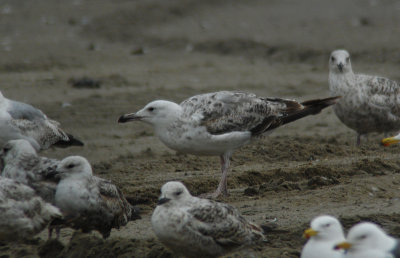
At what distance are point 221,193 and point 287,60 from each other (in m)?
7.89

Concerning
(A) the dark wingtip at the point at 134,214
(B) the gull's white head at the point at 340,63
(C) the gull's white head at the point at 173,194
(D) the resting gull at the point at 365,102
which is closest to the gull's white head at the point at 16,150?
(A) the dark wingtip at the point at 134,214

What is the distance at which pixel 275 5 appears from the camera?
18.4 metres

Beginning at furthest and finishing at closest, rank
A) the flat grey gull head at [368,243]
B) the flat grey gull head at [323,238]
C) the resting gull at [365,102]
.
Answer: the resting gull at [365,102], the flat grey gull head at [323,238], the flat grey gull head at [368,243]

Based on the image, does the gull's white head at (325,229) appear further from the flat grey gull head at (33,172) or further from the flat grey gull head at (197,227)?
the flat grey gull head at (33,172)

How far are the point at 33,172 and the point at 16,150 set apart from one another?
365 millimetres

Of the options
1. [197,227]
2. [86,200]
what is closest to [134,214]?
[86,200]

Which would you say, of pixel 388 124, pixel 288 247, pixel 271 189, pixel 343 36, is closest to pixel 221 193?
pixel 271 189

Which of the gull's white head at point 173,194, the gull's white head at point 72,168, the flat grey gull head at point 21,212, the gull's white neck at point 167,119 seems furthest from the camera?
the gull's white neck at point 167,119

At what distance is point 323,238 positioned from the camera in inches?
200

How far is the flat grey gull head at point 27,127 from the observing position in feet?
27.8

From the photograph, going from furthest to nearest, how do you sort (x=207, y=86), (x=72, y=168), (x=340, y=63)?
1. (x=207, y=86)
2. (x=340, y=63)
3. (x=72, y=168)

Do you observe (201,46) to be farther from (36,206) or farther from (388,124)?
(36,206)

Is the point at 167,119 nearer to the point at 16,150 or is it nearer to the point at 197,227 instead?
the point at 16,150

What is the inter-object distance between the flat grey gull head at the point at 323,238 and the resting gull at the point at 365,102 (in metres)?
5.11
